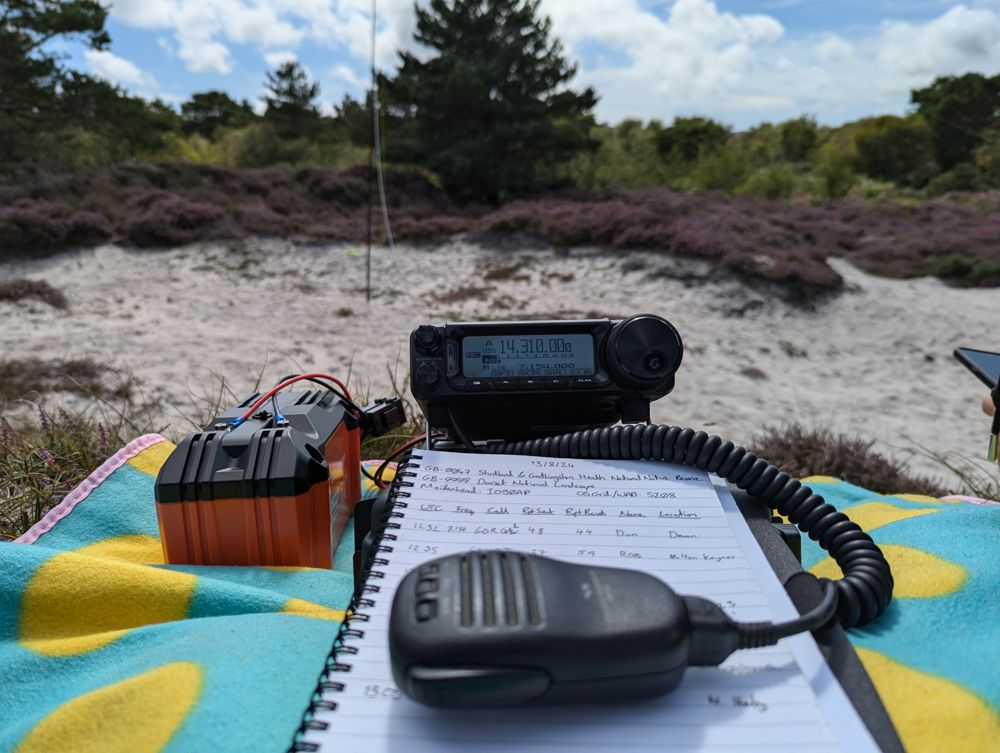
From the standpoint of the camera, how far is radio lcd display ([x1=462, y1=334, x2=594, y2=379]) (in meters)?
1.05

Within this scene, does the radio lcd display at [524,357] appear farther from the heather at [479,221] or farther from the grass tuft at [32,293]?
the heather at [479,221]

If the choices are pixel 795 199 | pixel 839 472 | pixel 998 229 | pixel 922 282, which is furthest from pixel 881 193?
pixel 839 472

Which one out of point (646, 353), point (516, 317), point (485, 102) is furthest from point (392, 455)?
point (485, 102)

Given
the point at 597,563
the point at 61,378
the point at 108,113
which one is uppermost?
the point at 108,113

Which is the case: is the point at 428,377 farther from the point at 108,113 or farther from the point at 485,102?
the point at 108,113


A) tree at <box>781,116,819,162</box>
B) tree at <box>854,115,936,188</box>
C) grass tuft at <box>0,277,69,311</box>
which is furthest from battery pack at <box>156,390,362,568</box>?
tree at <box>781,116,819,162</box>

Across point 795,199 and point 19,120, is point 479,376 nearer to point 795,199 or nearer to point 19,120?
point 19,120

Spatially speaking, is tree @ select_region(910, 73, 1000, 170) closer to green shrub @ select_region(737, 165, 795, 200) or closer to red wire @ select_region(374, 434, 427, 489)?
green shrub @ select_region(737, 165, 795, 200)

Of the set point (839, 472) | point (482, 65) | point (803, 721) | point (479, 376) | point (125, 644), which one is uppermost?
point (482, 65)

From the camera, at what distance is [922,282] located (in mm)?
7398

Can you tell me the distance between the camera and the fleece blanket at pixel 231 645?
63cm

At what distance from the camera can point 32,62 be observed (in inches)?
389

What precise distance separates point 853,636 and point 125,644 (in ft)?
2.71

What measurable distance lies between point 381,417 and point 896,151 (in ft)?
72.0
